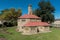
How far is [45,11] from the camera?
67375 mm

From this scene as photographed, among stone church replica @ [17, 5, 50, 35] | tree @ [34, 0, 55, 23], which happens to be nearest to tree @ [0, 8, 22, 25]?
tree @ [34, 0, 55, 23]

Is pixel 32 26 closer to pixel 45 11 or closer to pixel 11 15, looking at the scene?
pixel 45 11

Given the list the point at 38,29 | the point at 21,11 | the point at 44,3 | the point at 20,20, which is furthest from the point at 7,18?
the point at 38,29

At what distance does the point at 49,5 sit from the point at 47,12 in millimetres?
4155

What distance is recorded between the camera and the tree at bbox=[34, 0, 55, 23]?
65.6 metres

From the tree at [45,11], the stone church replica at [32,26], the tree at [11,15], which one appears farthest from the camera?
the tree at [11,15]

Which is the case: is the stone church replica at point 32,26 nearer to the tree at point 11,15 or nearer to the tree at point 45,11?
the tree at point 45,11

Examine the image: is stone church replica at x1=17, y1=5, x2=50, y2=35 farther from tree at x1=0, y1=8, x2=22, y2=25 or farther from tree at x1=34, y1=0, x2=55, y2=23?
tree at x1=0, y1=8, x2=22, y2=25

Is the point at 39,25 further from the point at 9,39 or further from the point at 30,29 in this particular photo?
Answer: the point at 9,39

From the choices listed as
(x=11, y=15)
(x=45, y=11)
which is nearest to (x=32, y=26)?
(x=45, y=11)

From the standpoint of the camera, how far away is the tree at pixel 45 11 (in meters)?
65.6

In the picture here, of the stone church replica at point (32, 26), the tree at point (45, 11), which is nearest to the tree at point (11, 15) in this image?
the tree at point (45, 11)

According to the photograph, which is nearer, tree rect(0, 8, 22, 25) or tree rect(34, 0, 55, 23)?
tree rect(34, 0, 55, 23)

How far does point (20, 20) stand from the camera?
2046 inches
